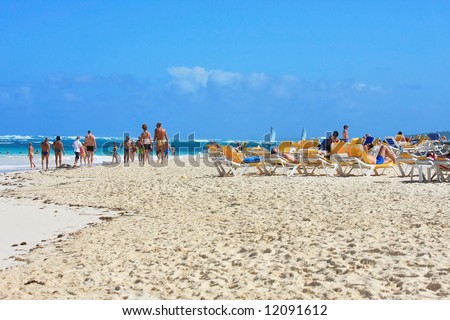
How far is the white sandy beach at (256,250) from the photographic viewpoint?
4.10 m

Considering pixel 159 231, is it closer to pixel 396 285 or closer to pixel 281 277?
pixel 281 277

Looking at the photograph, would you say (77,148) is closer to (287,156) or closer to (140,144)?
(140,144)

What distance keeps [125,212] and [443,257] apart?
15.9ft

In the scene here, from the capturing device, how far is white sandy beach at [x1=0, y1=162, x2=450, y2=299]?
13.5 feet

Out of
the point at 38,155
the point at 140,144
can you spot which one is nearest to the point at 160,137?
the point at 140,144

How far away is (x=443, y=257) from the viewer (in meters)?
4.63

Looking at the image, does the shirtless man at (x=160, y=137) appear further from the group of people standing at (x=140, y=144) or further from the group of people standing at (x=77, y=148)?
the group of people standing at (x=77, y=148)

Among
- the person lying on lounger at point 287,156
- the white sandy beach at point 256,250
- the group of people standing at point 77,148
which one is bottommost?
the white sandy beach at point 256,250

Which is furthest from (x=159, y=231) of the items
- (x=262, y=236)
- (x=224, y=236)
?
(x=262, y=236)

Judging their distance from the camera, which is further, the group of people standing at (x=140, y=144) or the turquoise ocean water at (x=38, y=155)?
the turquoise ocean water at (x=38, y=155)

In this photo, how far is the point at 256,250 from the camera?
5.23 m

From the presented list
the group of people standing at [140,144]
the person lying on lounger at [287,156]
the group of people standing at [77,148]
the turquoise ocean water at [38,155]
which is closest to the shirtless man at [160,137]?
the group of people standing at [140,144]

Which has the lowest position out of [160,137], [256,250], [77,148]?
[256,250]

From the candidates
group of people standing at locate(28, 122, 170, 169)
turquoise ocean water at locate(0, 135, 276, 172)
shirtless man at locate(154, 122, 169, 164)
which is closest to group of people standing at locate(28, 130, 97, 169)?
group of people standing at locate(28, 122, 170, 169)
